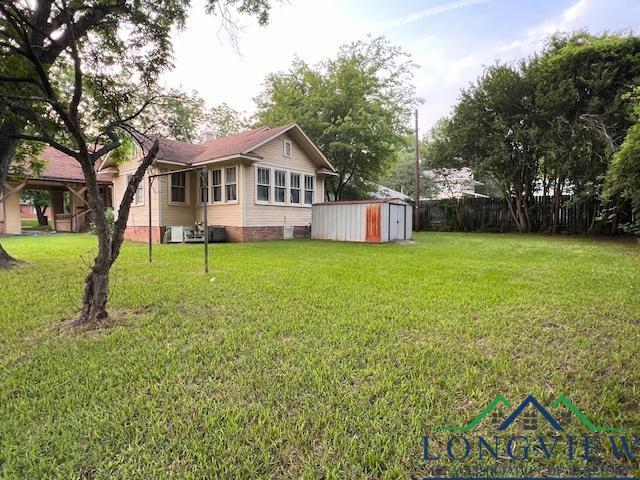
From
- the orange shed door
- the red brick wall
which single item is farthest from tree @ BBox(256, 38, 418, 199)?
the orange shed door

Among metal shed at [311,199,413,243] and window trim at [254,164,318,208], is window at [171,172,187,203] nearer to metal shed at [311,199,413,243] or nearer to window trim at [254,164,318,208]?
window trim at [254,164,318,208]

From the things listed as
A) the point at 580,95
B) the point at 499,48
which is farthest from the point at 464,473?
the point at 499,48

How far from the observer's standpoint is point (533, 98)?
14477mm

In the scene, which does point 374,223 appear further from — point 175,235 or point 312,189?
point 175,235

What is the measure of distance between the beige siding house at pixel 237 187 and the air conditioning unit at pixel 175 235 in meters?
0.34

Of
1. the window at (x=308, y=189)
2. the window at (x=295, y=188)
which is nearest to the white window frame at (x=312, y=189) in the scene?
the window at (x=308, y=189)

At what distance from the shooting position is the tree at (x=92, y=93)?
2967mm

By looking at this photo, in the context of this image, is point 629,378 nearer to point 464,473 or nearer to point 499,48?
point 464,473

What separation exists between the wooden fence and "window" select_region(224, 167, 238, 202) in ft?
39.8

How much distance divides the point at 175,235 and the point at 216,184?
96.0 inches

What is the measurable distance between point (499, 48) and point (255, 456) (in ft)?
60.5

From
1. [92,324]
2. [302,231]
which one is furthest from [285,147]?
[92,324]

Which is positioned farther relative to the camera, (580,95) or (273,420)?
(580,95)

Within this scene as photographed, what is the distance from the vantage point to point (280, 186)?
13195mm
